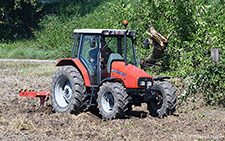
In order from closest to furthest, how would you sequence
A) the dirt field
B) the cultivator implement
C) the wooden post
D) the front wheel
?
1. the dirt field
2. the front wheel
3. the cultivator implement
4. the wooden post

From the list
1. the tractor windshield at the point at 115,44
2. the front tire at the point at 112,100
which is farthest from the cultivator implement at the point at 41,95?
the tractor windshield at the point at 115,44

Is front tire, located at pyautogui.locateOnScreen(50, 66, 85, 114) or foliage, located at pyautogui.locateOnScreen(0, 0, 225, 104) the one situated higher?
foliage, located at pyautogui.locateOnScreen(0, 0, 225, 104)

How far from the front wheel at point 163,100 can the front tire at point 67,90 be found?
1.76m

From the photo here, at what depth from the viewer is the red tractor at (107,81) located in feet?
25.6

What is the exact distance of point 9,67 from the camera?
19.2 metres

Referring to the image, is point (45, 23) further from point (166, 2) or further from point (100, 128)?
point (100, 128)

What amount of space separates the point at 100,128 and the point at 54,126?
956 millimetres

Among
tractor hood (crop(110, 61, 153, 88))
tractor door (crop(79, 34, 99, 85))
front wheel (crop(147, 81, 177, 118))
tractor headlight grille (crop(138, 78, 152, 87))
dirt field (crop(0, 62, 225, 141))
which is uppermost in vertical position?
tractor door (crop(79, 34, 99, 85))

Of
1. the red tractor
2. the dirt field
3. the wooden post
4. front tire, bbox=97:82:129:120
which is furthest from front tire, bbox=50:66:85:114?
the wooden post

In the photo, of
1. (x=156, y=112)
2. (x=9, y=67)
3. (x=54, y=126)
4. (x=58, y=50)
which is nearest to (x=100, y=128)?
(x=54, y=126)

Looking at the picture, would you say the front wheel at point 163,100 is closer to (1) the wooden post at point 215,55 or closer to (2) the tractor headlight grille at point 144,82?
(2) the tractor headlight grille at point 144,82

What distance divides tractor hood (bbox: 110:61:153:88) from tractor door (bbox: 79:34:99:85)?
17.7 inches

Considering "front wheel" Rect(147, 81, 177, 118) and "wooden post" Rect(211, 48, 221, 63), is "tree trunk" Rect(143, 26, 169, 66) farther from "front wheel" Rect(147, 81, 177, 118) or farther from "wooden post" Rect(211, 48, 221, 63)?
"front wheel" Rect(147, 81, 177, 118)

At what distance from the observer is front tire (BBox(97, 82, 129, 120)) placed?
7562mm
